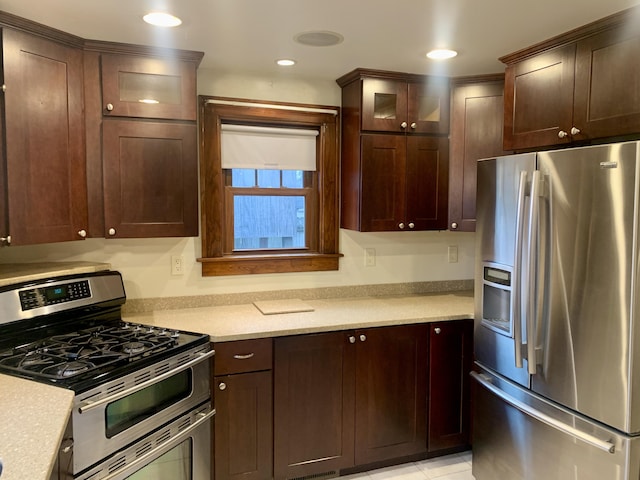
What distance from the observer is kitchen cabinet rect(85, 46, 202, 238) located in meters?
2.27

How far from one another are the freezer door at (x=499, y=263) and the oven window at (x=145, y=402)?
57.0 inches

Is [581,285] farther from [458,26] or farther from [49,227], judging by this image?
[49,227]

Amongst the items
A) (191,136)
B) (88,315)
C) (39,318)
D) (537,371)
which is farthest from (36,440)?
(537,371)

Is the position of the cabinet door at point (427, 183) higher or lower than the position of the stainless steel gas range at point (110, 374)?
higher

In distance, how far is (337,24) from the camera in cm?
202

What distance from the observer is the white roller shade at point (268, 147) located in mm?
2787

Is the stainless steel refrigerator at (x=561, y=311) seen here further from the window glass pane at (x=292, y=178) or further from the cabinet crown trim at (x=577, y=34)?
the window glass pane at (x=292, y=178)

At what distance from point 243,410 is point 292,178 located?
143cm

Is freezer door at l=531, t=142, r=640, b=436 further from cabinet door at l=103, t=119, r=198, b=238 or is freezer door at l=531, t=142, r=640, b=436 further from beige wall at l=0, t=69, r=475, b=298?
cabinet door at l=103, t=119, r=198, b=238

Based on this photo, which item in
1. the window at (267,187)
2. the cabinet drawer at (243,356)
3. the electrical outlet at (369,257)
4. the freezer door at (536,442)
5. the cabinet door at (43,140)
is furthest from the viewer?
the electrical outlet at (369,257)

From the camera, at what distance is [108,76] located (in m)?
2.27

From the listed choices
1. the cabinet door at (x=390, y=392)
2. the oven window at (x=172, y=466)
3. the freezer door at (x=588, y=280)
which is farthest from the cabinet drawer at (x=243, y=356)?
the freezer door at (x=588, y=280)

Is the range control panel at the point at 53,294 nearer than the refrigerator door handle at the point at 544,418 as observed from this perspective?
No

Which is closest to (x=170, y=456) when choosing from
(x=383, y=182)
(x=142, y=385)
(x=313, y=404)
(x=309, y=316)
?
(x=142, y=385)
